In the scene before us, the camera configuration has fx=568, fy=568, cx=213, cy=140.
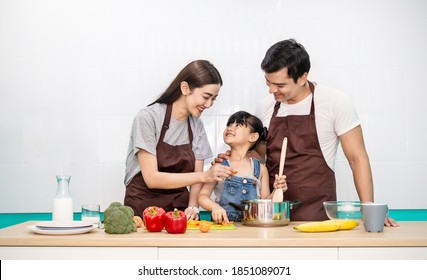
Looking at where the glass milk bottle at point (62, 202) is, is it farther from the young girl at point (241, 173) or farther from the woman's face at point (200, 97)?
the woman's face at point (200, 97)

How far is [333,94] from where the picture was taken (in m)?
3.14

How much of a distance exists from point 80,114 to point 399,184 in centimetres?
228

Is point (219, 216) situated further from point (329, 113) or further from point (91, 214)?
point (329, 113)

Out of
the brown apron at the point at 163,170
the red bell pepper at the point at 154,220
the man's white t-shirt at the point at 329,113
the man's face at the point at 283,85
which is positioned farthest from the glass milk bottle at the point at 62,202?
the man's white t-shirt at the point at 329,113

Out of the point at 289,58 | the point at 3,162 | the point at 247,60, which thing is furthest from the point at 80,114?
→ the point at 289,58

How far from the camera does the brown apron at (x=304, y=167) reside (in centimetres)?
310

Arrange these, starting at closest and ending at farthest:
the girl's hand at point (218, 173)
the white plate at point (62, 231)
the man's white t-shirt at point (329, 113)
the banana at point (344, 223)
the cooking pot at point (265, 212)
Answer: the white plate at point (62, 231)
the banana at point (344, 223)
the cooking pot at point (265, 212)
the girl's hand at point (218, 173)
the man's white t-shirt at point (329, 113)

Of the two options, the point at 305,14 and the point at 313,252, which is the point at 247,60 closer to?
the point at 305,14

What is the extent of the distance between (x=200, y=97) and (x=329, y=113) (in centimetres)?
72

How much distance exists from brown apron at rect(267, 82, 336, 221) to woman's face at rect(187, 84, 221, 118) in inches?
17.0

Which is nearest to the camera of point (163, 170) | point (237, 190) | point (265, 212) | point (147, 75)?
point (265, 212)

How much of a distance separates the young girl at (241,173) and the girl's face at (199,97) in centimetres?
22

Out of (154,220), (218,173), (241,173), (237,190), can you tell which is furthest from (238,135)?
(154,220)

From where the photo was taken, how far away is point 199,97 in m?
3.05
